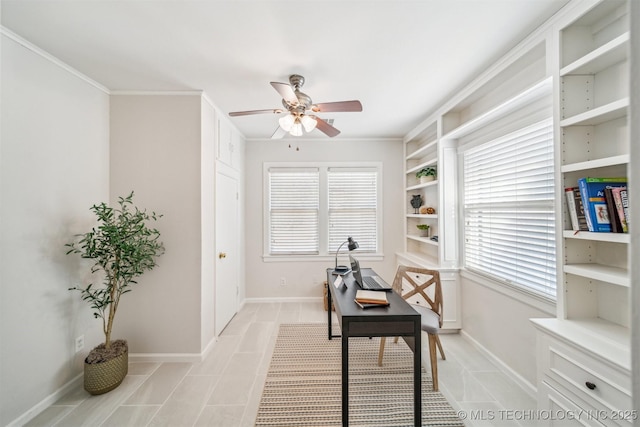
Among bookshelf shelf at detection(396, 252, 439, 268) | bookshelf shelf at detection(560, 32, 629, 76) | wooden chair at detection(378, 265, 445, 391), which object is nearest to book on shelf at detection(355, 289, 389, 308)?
wooden chair at detection(378, 265, 445, 391)

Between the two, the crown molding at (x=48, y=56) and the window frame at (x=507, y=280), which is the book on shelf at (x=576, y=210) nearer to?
the window frame at (x=507, y=280)

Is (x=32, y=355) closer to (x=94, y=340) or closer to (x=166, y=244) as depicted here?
(x=94, y=340)

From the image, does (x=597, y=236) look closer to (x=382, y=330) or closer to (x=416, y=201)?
(x=382, y=330)

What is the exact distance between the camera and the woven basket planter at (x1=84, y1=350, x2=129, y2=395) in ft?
6.76

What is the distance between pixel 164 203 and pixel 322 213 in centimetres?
223

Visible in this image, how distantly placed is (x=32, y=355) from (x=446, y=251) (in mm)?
3741

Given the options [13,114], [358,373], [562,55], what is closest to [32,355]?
[13,114]

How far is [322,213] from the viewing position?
4.16m

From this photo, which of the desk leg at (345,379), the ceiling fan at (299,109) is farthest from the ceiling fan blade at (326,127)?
the desk leg at (345,379)

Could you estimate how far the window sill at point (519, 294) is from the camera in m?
1.93

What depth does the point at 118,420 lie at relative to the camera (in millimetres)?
1865

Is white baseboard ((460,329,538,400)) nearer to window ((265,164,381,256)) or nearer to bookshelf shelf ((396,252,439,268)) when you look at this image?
bookshelf shelf ((396,252,439,268))

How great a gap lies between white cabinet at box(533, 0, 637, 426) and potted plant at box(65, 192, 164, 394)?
9.75ft

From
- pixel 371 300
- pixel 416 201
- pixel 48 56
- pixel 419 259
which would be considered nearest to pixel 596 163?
pixel 371 300
